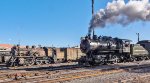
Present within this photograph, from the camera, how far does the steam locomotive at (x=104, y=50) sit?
26.0 meters

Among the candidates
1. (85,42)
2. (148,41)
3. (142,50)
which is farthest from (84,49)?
(148,41)

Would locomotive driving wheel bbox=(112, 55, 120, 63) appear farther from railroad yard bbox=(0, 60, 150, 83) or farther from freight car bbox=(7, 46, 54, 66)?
freight car bbox=(7, 46, 54, 66)

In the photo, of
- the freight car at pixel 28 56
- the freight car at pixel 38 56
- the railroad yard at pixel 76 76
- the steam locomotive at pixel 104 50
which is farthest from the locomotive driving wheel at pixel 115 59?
the freight car at pixel 28 56

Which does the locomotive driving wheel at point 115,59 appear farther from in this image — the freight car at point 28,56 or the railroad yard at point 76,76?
the freight car at point 28,56

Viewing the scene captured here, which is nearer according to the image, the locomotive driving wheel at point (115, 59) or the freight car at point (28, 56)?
the locomotive driving wheel at point (115, 59)

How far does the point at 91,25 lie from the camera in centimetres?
3053

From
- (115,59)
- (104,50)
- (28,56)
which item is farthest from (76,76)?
(28,56)

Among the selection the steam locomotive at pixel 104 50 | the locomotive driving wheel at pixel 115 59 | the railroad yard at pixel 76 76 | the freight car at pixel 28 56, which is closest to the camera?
the railroad yard at pixel 76 76

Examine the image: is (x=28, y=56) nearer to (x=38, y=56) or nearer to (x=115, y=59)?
(x=38, y=56)

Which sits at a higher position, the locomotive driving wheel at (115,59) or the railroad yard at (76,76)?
the locomotive driving wheel at (115,59)

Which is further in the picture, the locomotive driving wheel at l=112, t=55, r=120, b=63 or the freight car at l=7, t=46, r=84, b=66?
the freight car at l=7, t=46, r=84, b=66

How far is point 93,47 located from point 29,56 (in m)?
7.82

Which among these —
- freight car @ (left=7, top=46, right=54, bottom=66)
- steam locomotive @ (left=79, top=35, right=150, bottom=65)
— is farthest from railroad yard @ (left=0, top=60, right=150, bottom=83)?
freight car @ (left=7, top=46, right=54, bottom=66)

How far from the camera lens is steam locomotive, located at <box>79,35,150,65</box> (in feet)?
85.4
